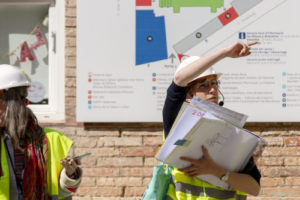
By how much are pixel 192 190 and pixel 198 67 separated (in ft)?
1.88

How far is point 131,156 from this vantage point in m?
4.46

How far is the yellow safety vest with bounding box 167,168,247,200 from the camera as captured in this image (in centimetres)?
215

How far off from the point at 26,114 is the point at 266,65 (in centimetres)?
268

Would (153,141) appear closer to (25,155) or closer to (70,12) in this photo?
(70,12)

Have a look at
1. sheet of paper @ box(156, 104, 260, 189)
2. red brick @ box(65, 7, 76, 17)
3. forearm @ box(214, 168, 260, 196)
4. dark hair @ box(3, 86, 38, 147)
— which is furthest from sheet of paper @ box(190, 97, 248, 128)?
red brick @ box(65, 7, 76, 17)

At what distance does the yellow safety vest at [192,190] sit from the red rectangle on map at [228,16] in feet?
8.30

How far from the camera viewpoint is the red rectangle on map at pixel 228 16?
14.5 feet

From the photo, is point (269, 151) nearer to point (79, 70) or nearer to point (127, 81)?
point (127, 81)

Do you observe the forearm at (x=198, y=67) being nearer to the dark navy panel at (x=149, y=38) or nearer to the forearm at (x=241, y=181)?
the forearm at (x=241, y=181)

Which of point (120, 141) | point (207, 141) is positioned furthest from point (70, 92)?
point (207, 141)

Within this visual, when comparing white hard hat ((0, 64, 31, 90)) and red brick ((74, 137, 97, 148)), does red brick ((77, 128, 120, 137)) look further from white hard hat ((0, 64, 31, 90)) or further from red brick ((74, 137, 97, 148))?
white hard hat ((0, 64, 31, 90))

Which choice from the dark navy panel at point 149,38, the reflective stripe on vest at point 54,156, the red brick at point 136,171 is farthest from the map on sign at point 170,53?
the reflective stripe on vest at point 54,156

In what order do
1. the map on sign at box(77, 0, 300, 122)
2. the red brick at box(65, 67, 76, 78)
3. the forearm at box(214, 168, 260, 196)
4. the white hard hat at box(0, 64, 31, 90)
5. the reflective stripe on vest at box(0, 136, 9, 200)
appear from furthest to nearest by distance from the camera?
the red brick at box(65, 67, 76, 78), the map on sign at box(77, 0, 300, 122), the white hard hat at box(0, 64, 31, 90), the reflective stripe on vest at box(0, 136, 9, 200), the forearm at box(214, 168, 260, 196)

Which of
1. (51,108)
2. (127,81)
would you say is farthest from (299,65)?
(51,108)
